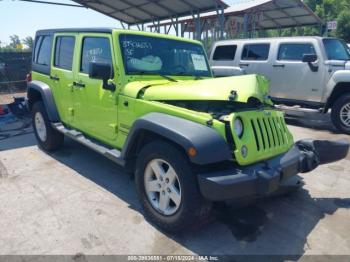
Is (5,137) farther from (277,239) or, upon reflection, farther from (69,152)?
(277,239)

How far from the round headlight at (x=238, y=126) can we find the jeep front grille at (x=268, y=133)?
0.14 meters

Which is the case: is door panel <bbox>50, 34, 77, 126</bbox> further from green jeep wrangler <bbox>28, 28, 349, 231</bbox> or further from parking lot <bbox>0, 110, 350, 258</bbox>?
parking lot <bbox>0, 110, 350, 258</bbox>

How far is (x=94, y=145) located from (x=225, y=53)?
6.59 metres

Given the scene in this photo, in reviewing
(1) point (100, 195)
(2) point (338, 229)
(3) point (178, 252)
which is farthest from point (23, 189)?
(2) point (338, 229)

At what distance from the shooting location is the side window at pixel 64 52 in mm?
4684

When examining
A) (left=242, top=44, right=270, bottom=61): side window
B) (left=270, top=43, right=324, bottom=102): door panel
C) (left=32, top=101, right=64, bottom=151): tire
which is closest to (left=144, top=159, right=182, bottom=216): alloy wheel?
(left=32, top=101, right=64, bottom=151): tire

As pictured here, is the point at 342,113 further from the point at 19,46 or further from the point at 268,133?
the point at 19,46

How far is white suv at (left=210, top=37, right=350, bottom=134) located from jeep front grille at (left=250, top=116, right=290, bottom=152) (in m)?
4.52

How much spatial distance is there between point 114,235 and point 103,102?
1.61 m

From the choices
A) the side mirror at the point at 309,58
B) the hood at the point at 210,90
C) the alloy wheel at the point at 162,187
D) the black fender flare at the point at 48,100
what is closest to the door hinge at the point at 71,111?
the black fender flare at the point at 48,100

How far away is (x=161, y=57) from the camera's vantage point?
13.4ft

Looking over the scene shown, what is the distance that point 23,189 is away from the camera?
13.6 ft

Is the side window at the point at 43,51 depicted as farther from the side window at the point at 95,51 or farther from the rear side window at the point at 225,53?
the rear side window at the point at 225,53

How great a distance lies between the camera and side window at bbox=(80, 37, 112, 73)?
3.89 metres
